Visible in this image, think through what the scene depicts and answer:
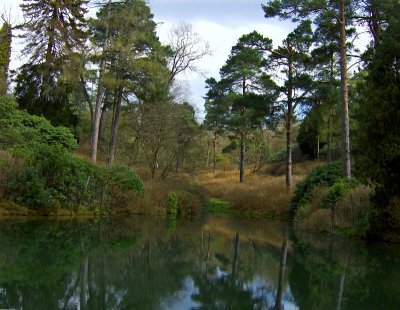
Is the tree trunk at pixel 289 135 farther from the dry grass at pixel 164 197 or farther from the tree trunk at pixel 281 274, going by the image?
the tree trunk at pixel 281 274

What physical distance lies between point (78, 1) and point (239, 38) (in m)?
13.1

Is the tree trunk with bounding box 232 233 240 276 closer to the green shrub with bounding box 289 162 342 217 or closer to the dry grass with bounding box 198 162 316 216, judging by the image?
the green shrub with bounding box 289 162 342 217

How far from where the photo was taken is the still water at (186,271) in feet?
22.5

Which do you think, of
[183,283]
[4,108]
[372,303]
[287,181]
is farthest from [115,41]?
[372,303]

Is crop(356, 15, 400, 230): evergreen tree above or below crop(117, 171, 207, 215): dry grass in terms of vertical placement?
above

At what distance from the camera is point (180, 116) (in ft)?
105

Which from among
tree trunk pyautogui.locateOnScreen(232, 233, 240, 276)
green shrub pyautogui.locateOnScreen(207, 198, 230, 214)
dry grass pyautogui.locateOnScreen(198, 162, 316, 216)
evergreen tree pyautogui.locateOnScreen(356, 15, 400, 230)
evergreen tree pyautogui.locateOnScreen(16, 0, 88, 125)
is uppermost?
evergreen tree pyautogui.locateOnScreen(16, 0, 88, 125)

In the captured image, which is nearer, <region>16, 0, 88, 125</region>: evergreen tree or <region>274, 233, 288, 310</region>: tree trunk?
<region>274, 233, 288, 310</region>: tree trunk

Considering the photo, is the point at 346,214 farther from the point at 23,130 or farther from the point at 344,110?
the point at 23,130

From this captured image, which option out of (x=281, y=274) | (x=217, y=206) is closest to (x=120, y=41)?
(x=217, y=206)

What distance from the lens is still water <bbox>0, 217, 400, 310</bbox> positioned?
6.86 meters

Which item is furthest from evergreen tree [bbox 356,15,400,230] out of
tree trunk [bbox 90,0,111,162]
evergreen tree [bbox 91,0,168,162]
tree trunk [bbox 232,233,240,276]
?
tree trunk [bbox 90,0,111,162]

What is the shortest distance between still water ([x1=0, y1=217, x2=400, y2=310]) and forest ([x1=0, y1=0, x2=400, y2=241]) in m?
3.05

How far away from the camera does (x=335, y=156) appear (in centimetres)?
4028
